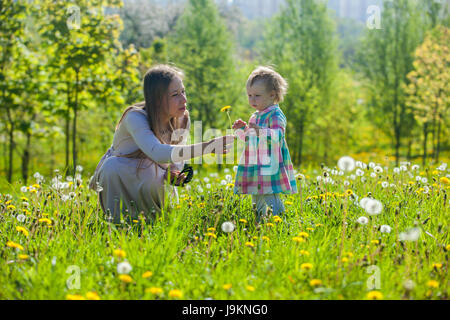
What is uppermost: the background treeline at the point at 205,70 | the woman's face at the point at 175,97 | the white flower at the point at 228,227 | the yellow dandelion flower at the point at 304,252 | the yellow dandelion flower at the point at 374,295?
the background treeline at the point at 205,70

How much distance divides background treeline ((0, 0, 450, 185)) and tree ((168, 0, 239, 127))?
0.04m

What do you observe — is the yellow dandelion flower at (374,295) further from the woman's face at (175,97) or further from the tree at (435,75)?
the tree at (435,75)

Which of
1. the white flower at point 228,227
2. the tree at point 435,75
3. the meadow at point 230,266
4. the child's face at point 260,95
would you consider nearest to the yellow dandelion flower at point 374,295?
the meadow at point 230,266

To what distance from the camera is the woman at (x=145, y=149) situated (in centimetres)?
346

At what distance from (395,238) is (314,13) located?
617 inches

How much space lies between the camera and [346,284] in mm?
2146

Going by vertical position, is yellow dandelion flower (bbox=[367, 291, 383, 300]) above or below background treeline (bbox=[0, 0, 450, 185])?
below

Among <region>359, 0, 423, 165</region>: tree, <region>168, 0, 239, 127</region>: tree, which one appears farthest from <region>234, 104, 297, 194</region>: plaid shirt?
<region>359, 0, 423, 165</region>: tree

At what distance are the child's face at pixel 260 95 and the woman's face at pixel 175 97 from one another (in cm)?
65

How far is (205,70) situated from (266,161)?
983 centimetres

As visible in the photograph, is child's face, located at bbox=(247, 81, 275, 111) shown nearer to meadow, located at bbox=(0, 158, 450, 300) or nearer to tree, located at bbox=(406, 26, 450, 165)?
meadow, located at bbox=(0, 158, 450, 300)

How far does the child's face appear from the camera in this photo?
370 centimetres

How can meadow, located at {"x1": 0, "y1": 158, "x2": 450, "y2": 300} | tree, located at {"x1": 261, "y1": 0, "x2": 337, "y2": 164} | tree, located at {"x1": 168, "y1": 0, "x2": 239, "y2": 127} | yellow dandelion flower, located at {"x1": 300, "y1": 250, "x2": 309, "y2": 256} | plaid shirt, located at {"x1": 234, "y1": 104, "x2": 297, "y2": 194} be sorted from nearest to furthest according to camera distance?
meadow, located at {"x1": 0, "y1": 158, "x2": 450, "y2": 300} → yellow dandelion flower, located at {"x1": 300, "y1": 250, "x2": 309, "y2": 256} → plaid shirt, located at {"x1": 234, "y1": 104, "x2": 297, "y2": 194} → tree, located at {"x1": 168, "y1": 0, "x2": 239, "y2": 127} → tree, located at {"x1": 261, "y1": 0, "x2": 337, "y2": 164}
